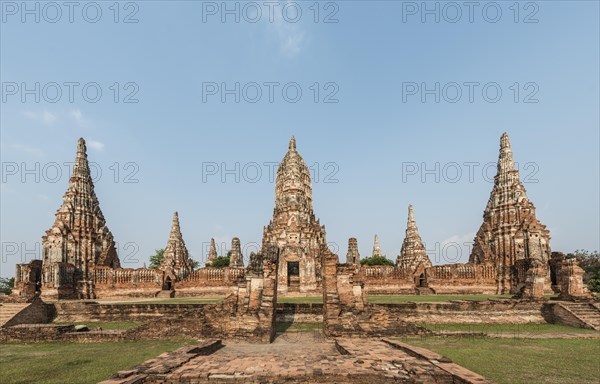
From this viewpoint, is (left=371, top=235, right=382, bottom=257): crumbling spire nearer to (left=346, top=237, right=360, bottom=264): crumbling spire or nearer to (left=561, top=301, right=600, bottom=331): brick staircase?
(left=346, top=237, right=360, bottom=264): crumbling spire

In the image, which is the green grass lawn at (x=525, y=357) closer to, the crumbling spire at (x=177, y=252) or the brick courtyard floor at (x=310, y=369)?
the brick courtyard floor at (x=310, y=369)

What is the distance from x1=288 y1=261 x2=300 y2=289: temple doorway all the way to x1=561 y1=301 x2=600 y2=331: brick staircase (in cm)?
1613

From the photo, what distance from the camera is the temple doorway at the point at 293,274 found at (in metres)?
26.9

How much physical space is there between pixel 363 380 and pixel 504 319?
10.9 metres

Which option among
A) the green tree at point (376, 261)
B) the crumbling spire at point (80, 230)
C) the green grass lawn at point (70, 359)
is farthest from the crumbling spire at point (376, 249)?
the green grass lawn at point (70, 359)

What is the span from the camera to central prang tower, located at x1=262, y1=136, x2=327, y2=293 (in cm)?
2633

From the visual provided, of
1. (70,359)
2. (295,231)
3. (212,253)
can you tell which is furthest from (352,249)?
(70,359)

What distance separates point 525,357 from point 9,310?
58.7 ft

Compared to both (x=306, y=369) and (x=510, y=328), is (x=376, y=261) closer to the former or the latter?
(x=510, y=328)

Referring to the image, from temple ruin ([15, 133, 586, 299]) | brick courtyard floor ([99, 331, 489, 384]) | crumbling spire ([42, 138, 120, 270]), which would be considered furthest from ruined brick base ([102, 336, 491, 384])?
crumbling spire ([42, 138, 120, 270])

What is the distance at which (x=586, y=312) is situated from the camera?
45.5 ft

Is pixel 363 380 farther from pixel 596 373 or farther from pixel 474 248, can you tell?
pixel 474 248

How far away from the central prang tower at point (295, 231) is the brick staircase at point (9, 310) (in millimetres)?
13915

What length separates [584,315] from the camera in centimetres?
1362
